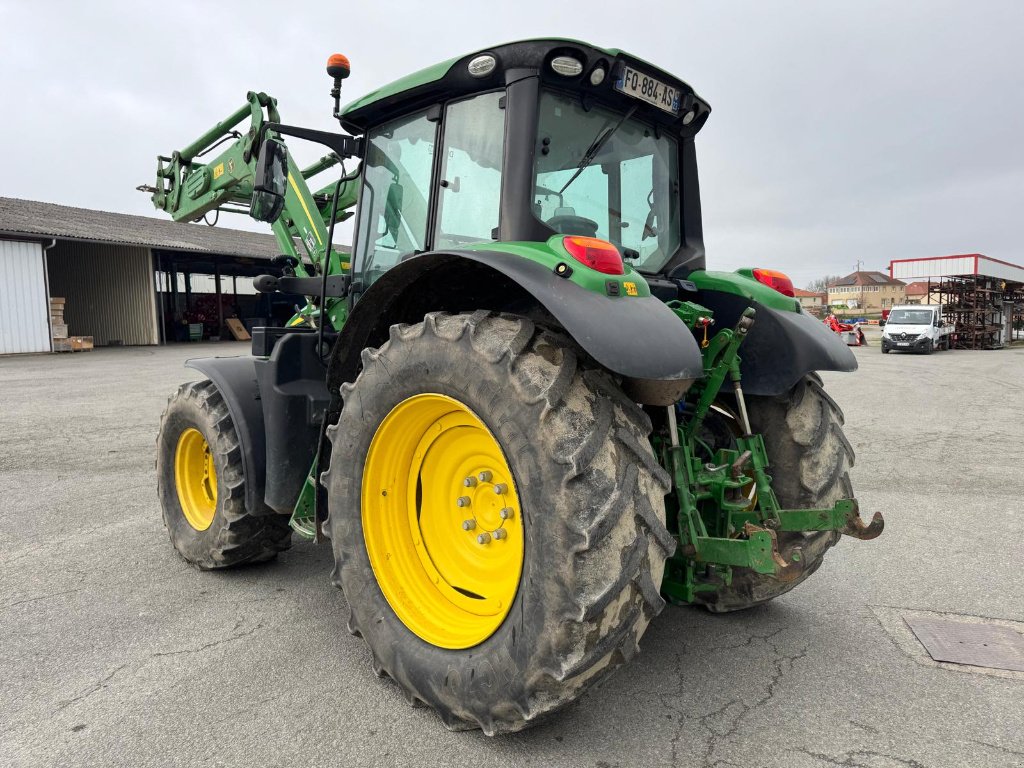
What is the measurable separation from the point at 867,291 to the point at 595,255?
113 m

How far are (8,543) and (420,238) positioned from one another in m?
3.37

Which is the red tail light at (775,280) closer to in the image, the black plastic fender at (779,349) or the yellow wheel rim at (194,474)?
the black plastic fender at (779,349)

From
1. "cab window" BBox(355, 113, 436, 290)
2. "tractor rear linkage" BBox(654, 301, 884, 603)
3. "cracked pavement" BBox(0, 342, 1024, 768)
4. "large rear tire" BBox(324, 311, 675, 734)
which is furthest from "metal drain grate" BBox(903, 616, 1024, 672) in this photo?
"cab window" BBox(355, 113, 436, 290)

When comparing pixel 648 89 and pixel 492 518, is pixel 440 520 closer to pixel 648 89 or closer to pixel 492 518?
pixel 492 518

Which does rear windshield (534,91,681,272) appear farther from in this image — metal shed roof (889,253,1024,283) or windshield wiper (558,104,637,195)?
metal shed roof (889,253,1024,283)

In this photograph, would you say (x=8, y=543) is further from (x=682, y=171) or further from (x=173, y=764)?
(x=682, y=171)

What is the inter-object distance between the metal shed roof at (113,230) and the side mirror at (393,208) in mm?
18709

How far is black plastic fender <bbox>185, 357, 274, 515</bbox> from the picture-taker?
3.34m

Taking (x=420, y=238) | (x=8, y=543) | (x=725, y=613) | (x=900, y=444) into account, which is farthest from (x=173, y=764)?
(x=900, y=444)

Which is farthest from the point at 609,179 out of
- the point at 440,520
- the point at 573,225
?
the point at 440,520

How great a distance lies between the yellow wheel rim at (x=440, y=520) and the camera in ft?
7.70

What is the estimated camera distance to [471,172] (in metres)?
2.71

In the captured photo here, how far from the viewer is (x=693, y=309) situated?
2818 mm

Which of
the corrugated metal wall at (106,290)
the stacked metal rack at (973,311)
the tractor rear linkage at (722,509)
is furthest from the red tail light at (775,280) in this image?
the stacked metal rack at (973,311)
